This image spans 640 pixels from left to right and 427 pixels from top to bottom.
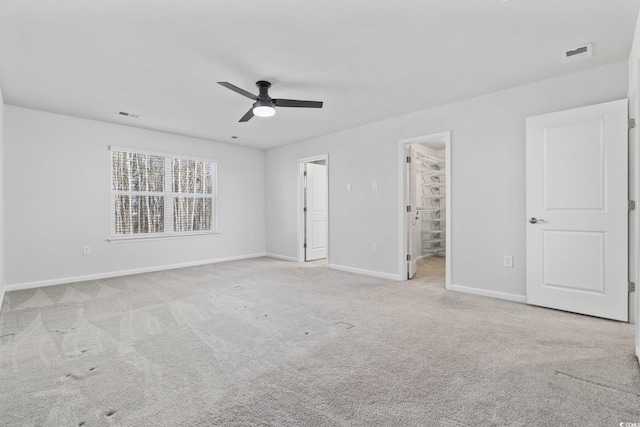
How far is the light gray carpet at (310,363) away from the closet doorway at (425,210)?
3.73 ft

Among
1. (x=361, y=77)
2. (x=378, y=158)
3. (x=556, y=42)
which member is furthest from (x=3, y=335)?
(x=556, y=42)

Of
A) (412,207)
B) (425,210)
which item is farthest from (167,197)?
(425,210)

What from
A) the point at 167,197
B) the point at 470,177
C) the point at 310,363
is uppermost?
the point at 470,177

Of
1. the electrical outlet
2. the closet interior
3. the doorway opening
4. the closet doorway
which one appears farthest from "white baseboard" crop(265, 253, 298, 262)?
the electrical outlet

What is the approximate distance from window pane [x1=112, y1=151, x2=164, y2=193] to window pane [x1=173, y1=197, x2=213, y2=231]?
0.45m

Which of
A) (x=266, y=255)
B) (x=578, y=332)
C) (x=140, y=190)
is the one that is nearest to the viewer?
(x=578, y=332)

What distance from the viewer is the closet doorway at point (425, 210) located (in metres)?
4.59

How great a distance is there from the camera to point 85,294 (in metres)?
3.88

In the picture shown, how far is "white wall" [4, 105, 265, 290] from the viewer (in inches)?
162

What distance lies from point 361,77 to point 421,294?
103 inches

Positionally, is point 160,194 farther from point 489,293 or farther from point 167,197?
point 489,293

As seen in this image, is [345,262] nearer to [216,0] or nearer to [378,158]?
[378,158]

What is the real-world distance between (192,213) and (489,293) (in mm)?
5050

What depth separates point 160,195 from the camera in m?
5.52
